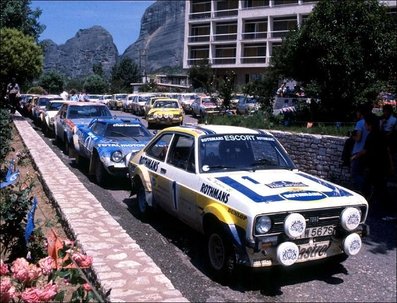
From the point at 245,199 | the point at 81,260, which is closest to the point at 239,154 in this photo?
the point at 245,199

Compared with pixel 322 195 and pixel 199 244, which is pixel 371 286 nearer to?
pixel 322 195

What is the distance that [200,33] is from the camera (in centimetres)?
5928

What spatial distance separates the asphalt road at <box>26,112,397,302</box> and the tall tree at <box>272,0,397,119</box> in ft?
27.6

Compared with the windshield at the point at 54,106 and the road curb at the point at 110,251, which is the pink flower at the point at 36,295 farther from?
the windshield at the point at 54,106

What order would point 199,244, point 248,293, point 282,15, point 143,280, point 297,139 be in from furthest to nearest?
point 282,15 → point 297,139 → point 199,244 → point 248,293 → point 143,280

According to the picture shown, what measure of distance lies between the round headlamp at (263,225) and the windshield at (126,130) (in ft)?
21.9

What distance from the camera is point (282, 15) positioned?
5009 cm

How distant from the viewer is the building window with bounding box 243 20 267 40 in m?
52.5

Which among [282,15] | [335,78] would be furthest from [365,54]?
[282,15]

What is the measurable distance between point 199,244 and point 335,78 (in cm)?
1004

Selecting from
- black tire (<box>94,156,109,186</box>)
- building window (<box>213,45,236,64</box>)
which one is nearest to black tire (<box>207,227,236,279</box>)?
black tire (<box>94,156,109,186</box>)

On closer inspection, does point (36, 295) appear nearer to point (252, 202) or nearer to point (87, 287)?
point (87, 287)

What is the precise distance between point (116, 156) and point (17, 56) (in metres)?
18.6

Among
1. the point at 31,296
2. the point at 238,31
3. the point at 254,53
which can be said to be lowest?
the point at 31,296
